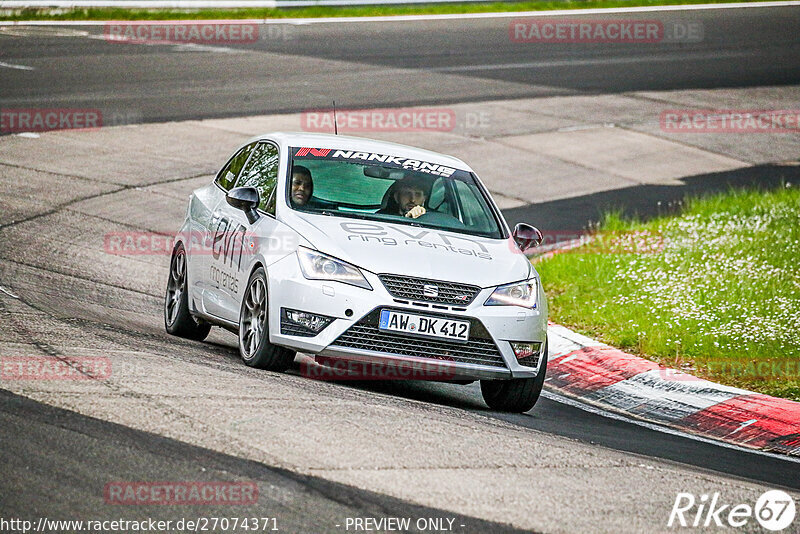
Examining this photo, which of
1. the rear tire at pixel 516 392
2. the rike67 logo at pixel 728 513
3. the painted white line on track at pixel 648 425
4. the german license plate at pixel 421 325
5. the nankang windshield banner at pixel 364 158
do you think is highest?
the nankang windshield banner at pixel 364 158

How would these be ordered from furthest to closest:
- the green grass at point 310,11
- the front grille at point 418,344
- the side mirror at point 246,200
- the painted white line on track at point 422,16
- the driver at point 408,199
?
1. the green grass at point 310,11
2. the painted white line on track at point 422,16
3. the driver at point 408,199
4. the side mirror at point 246,200
5. the front grille at point 418,344

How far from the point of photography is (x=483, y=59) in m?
27.5

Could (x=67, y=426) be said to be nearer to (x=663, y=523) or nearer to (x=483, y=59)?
(x=663, y=523)

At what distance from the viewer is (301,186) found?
9000mm

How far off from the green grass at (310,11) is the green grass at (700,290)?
1667 cm

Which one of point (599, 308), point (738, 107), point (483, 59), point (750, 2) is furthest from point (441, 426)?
point (750, 2)

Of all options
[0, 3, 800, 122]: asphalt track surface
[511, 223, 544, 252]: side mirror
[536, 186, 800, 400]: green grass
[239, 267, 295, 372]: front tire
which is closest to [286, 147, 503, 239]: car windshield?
[511, 223, 544, 252]: side mirror

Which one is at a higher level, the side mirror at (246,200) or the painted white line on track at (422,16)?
the painted white line on track at (422,16)

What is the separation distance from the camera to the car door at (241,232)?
871 cm

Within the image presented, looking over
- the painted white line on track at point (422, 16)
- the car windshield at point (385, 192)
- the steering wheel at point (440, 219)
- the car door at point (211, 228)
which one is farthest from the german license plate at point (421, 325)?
the painted white line on track at point (422, 16)

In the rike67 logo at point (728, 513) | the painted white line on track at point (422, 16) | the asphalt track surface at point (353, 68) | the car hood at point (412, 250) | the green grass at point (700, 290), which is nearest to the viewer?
the rike67 logo at point (728, 513)

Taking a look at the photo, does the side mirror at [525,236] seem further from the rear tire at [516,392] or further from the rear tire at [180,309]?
the rear tire at [180,309]

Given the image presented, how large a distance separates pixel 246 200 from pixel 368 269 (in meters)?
1.35

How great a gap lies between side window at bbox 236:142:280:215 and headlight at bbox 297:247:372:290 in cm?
84
